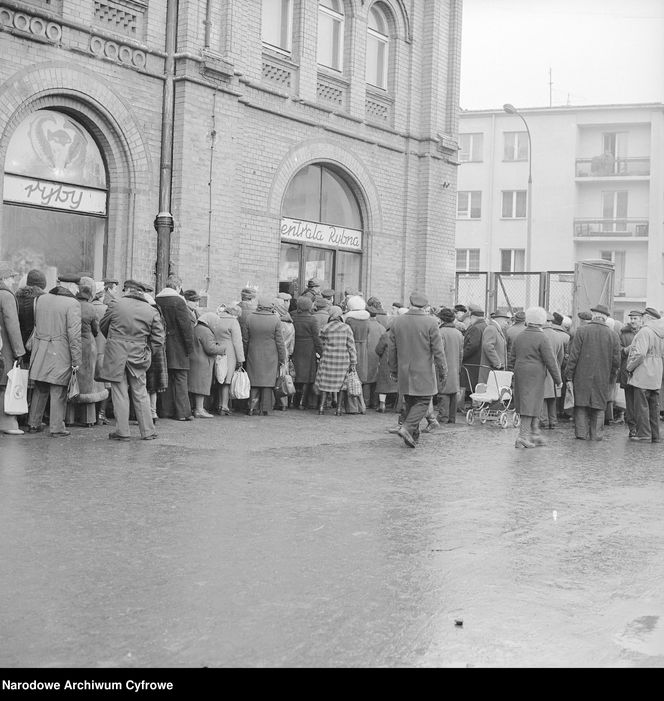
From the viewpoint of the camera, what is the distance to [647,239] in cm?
5094

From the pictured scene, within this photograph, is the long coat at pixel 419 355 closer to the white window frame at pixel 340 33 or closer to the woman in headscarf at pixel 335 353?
the woman in headscarf at pixel 335 353

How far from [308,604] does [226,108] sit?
14.0 meters

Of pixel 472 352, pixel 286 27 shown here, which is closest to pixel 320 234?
pixel 286 27

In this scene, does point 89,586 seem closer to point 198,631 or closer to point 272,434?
point 198,631

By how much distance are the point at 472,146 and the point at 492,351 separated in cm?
3835

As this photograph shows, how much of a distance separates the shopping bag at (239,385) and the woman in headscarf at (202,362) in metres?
0.54

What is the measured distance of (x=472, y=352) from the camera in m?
17.1

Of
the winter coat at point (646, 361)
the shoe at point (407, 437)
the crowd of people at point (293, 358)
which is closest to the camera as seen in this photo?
the crowd of people at point (293, 358)

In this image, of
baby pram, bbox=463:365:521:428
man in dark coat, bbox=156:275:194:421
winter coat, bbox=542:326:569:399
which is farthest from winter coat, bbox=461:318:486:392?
man in dark coat, bbox=156:275:194:421

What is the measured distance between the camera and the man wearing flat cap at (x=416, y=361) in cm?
1249

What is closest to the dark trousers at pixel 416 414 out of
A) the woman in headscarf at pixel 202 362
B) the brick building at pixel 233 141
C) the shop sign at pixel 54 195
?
the woman in headscarf at pixel 202 362

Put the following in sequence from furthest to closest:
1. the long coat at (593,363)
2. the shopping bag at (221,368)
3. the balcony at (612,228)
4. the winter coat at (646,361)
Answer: the balcony at (612,228) < the shopping bag at (221,368) < the winter coat at (646,361) < the long coat at (593,363)

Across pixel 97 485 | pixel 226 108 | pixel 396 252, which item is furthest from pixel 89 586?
pixel 396 252

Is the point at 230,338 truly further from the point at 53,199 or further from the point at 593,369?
the point at 593,369
